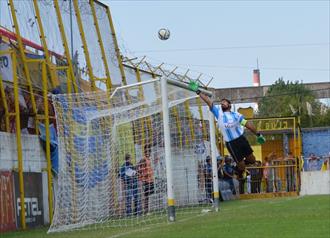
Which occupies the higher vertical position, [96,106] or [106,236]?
[96,106]

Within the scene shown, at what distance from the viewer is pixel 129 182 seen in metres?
18.7

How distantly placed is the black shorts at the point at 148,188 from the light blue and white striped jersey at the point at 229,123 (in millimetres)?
2981

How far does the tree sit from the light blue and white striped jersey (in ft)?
181

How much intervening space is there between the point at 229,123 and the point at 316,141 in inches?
1243

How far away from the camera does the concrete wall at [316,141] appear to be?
46.2 meters

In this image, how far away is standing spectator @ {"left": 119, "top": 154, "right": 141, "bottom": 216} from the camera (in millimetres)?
18266

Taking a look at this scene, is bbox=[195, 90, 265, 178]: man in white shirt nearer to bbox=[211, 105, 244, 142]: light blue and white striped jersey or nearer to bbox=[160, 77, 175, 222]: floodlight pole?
bbox=[211, 105, 244, 142]: light blue and white striped jersey

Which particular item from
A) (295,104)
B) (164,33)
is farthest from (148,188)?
(295,104)

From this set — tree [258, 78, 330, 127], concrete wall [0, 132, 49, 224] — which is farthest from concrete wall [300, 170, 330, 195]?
tree [258, 78, 330, 127]

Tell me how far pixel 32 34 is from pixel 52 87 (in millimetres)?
1937

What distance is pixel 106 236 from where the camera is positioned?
44.1 ft

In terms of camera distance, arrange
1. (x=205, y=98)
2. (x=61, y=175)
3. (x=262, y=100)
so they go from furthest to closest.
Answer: (x=262, y=100)
(x=61, y=175)
(x=205, y=98)

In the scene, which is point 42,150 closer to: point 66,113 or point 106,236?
point 66,113

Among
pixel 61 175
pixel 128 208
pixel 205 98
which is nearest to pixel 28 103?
pixel 61 175
